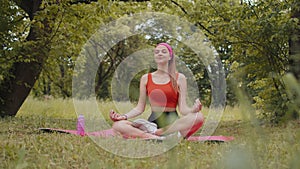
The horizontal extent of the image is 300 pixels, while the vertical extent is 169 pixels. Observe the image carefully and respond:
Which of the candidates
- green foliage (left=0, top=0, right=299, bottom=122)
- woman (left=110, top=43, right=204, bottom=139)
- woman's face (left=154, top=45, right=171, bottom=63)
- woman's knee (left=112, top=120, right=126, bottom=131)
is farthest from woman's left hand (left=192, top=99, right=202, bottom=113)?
woman's face (left=154, top=45, right=171, bottom=63)

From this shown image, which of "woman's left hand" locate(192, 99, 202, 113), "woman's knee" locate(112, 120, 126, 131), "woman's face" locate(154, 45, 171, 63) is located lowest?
"woman's knee" locate(112, 120, 126, 131)

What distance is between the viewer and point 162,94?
4418 millimetres

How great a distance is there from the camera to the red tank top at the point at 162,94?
4.36 meters

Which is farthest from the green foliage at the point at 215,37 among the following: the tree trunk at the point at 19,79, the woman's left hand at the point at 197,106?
the woman's left hand at the point at 197,106

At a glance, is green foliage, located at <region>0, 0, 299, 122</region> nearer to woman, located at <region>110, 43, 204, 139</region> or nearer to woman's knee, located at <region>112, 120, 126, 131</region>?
woman, located at <region>110, 43, 204, 139</region>

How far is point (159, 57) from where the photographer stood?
435 cm

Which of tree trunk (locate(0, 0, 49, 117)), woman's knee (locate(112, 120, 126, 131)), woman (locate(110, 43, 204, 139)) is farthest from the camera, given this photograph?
tree trunk (locate(0, 0, 49, 117))

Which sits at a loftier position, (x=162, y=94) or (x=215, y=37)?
(x=215, y=37)

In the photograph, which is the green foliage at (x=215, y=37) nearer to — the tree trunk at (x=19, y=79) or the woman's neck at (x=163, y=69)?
the tree trunk at (x=19, y=79)

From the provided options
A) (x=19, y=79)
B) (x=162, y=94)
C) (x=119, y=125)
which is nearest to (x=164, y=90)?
(x=162, y=94)

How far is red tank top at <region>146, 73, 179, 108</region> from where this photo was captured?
436cm

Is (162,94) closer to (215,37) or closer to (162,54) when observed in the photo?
(162,54)

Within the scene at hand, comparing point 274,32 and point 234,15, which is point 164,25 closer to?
point 234,15

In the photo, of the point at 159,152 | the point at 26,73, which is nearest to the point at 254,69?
the point at 159,152
